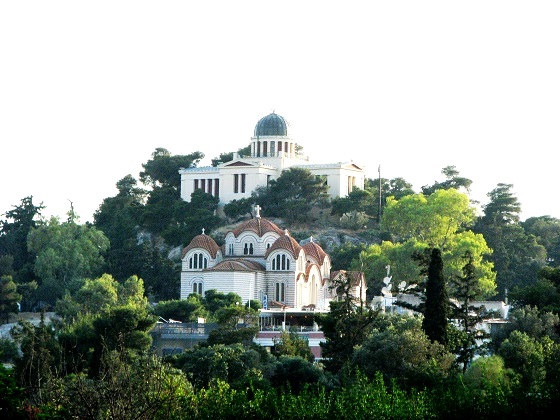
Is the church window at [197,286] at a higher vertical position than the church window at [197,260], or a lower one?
lower

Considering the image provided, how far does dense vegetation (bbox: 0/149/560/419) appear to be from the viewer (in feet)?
144

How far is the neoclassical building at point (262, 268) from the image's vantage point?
94250 mm

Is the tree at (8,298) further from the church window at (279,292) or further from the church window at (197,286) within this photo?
the church window at (279,292)

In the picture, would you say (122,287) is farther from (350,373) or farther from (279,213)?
(350,373)

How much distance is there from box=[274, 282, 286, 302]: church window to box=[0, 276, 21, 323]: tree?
16.6 meters

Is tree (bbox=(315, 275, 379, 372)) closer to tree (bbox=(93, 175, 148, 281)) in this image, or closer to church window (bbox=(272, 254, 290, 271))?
church window (bbox=(272, 254, 290, 271))

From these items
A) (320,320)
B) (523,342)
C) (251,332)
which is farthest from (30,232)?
(523,342)

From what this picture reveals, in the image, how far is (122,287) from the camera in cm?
9844

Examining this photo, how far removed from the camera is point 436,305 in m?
59.5

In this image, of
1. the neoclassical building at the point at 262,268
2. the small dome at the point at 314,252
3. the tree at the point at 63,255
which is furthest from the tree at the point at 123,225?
the small dome at the point at 314,252

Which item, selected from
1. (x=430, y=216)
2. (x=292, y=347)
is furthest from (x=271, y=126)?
(x=292, y=347)

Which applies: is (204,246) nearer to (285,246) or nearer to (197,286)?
(197,286)

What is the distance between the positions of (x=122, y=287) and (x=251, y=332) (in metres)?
25.7

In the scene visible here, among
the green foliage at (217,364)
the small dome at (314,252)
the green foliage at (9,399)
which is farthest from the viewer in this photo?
the small dome at (314,252)
